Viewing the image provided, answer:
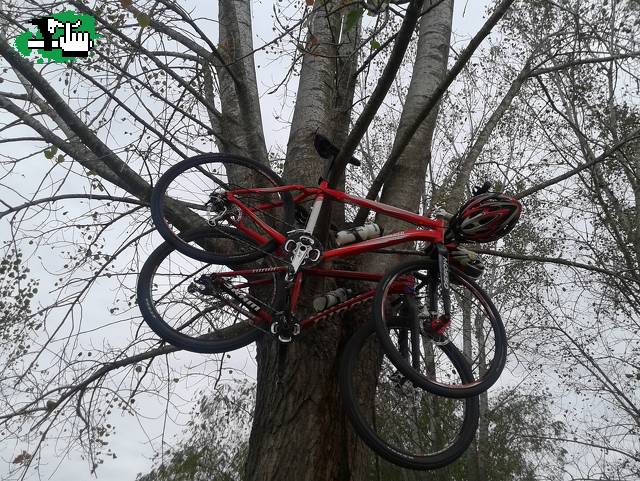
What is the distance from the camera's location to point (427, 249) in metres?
3.02

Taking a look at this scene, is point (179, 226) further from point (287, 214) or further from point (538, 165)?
point (538, 165)

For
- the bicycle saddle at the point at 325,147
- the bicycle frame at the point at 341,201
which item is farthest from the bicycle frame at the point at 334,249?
the bicycle saddle at the point at 325,147

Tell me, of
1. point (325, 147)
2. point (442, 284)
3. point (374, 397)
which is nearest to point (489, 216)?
point (442, 284)

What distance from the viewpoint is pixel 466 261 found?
295cm

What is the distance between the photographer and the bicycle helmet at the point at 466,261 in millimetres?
2941

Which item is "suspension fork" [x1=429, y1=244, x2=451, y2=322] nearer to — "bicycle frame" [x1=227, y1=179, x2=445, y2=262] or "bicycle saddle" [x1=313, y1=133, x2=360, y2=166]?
"bicycle frame" [x1=227, y1=179, x2=445, y2=262]

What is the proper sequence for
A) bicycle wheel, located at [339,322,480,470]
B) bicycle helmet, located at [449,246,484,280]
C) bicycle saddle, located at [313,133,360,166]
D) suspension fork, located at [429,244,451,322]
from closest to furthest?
bicycle wheel, located at [339,322,480,470]
suspension fork, located at [429,244,451,322]
bicycle helmet, located at [449,246,484,280]
bicycle saddle, located at [313,133,360,166]

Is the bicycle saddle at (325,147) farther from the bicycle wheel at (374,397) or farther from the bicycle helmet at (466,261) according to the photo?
the bicycle wheel at (374,397)

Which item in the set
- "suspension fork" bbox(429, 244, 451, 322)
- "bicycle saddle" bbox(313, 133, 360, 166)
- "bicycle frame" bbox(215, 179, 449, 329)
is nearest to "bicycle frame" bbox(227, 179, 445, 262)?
"bicycle frame" bbox(215, 179, 449, 329)

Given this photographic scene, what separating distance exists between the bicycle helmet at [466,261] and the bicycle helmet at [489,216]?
0.11m

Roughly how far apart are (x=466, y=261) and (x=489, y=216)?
0.29 meters

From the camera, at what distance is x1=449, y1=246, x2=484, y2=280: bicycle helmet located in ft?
9.65

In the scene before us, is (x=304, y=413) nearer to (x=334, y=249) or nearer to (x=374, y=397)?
(x=374, y=397)

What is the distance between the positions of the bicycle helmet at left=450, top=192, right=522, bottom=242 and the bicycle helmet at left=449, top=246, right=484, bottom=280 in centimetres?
11
